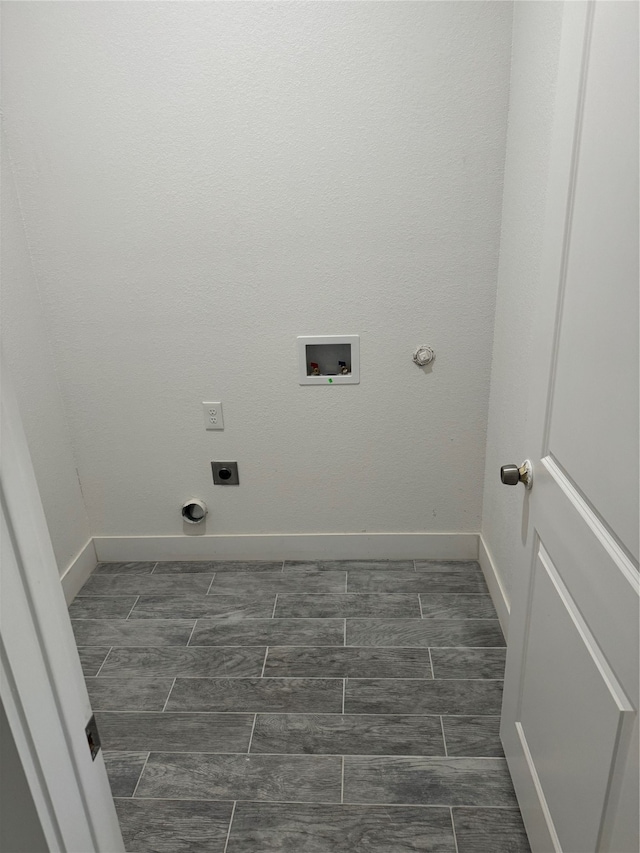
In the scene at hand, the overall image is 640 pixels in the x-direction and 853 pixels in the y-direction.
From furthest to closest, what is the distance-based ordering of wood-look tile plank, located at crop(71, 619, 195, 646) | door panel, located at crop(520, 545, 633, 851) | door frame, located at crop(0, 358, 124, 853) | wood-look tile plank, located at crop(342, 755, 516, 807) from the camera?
wood-look tile plank, located at crop(71, 619, 195, 646) → wood-look tile plank, located at crop(342, 755, 516, 807) → door panel, located at crop(520, 545, 633, 851) → door frame, located at crop(0, 358, 124, 853)

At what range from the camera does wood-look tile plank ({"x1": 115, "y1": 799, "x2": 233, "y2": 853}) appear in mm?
1419

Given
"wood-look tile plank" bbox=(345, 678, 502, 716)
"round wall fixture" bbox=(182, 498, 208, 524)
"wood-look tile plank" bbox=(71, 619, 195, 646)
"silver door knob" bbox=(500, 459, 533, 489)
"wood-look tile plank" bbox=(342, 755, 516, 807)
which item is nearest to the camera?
"silver door knob" bbox=(500, 459, 533, 489)

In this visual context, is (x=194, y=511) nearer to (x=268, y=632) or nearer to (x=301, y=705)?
(x=268, y=632)

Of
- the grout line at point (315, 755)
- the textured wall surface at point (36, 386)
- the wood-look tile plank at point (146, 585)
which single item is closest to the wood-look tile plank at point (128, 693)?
the grout line at point (315, 755)

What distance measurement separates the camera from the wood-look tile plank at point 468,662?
1.87m

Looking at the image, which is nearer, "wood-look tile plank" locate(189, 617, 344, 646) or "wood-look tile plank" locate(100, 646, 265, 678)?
"wood-look tile plank" locate(100, 646, 265, 678)

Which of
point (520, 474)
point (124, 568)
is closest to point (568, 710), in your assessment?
point (520, 474)

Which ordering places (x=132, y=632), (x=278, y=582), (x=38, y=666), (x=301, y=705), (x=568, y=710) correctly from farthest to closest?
(x=278, y=582) → (x=132, y=632) → (x=301, y=705) → (x=568, y=710) → (x=38, y=666)

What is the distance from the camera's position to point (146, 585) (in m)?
2.41

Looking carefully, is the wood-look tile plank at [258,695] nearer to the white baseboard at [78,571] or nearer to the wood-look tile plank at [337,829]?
the wood-look tile plank at [337,829]

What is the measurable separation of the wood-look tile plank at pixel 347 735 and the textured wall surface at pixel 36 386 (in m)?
1.11

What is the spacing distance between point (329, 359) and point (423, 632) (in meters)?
1.05

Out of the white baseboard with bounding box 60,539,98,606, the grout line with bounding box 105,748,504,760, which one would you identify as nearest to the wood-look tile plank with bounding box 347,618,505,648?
the grout line with bounding box 105,748,504,760

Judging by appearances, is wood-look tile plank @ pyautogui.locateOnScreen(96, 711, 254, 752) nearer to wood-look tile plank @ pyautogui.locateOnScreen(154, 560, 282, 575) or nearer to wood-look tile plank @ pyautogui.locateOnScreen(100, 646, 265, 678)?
wood-look tile plank @ pyautogui.locateOnScreen(100, 646, 265, 678)
